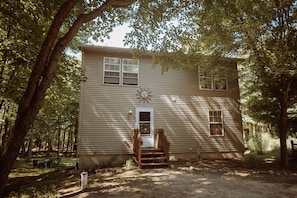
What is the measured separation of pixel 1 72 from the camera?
8461 millimetres

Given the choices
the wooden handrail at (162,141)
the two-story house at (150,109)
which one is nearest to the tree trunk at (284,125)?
the two-story house at (150,109)

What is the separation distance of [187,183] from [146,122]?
4694mm

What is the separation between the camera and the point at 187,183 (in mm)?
6004

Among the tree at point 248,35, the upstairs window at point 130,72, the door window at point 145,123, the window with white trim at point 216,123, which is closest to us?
the tree at point 248,35

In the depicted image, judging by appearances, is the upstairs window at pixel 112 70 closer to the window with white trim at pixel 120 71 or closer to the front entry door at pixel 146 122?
the window with white trim at pixel 120 71

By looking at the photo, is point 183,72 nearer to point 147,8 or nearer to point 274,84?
point 274,84

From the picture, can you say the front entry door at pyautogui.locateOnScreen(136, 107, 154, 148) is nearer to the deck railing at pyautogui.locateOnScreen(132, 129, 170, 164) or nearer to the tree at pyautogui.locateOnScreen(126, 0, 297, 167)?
the deck railing at pyautogui.locateOnScreen(132, 129, 170, 164)

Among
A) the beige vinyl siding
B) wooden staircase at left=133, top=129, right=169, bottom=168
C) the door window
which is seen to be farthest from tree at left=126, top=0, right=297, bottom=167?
wooden staircase at left=133, top=129, right=169, bottom=168

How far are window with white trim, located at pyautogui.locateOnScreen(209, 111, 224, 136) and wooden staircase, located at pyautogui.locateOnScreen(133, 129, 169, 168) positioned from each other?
3544 mm

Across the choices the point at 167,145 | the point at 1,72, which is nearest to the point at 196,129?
the point at 167,145

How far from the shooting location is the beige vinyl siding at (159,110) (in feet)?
31.6

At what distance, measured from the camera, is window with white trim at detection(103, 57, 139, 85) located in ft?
33.7

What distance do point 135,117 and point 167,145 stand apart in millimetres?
2416

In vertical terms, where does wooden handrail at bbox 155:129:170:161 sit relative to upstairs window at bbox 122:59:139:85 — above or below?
below
